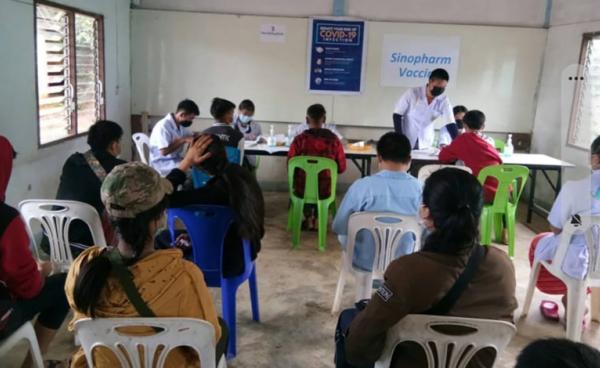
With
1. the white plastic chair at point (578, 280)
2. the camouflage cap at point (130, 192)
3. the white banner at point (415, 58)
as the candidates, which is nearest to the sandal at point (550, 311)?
the white plastic chair at point (578, 280)

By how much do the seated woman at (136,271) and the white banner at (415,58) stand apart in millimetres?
4970

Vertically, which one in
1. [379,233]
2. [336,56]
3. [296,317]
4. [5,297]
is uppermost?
[336,56]

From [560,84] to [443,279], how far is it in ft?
16.7

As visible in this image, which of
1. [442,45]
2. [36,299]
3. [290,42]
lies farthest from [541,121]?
[36,299]

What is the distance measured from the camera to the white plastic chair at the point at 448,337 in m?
1.51

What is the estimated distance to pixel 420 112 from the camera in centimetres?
521

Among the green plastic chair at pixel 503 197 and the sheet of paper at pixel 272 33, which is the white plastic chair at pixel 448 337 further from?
the sheet of paper at pixel 272 33

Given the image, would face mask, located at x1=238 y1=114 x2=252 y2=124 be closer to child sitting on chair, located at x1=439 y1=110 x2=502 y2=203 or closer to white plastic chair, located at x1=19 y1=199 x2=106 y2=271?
child sitting on chair, located at x1=439 y1=110 x2=502 y2=203

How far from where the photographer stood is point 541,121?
609cm

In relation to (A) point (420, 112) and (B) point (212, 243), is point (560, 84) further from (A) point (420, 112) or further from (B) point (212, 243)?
(B) point (212, 243)

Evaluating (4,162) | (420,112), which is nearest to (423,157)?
(420,112)

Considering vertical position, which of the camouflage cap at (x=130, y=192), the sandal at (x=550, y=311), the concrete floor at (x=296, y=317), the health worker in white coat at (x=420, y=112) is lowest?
the concrete floor at (x=296, y=317)

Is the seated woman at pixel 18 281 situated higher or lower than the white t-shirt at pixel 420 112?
lower

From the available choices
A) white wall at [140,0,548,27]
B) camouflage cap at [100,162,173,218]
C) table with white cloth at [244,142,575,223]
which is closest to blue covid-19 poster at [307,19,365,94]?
white wall at [140,0,548,27]
